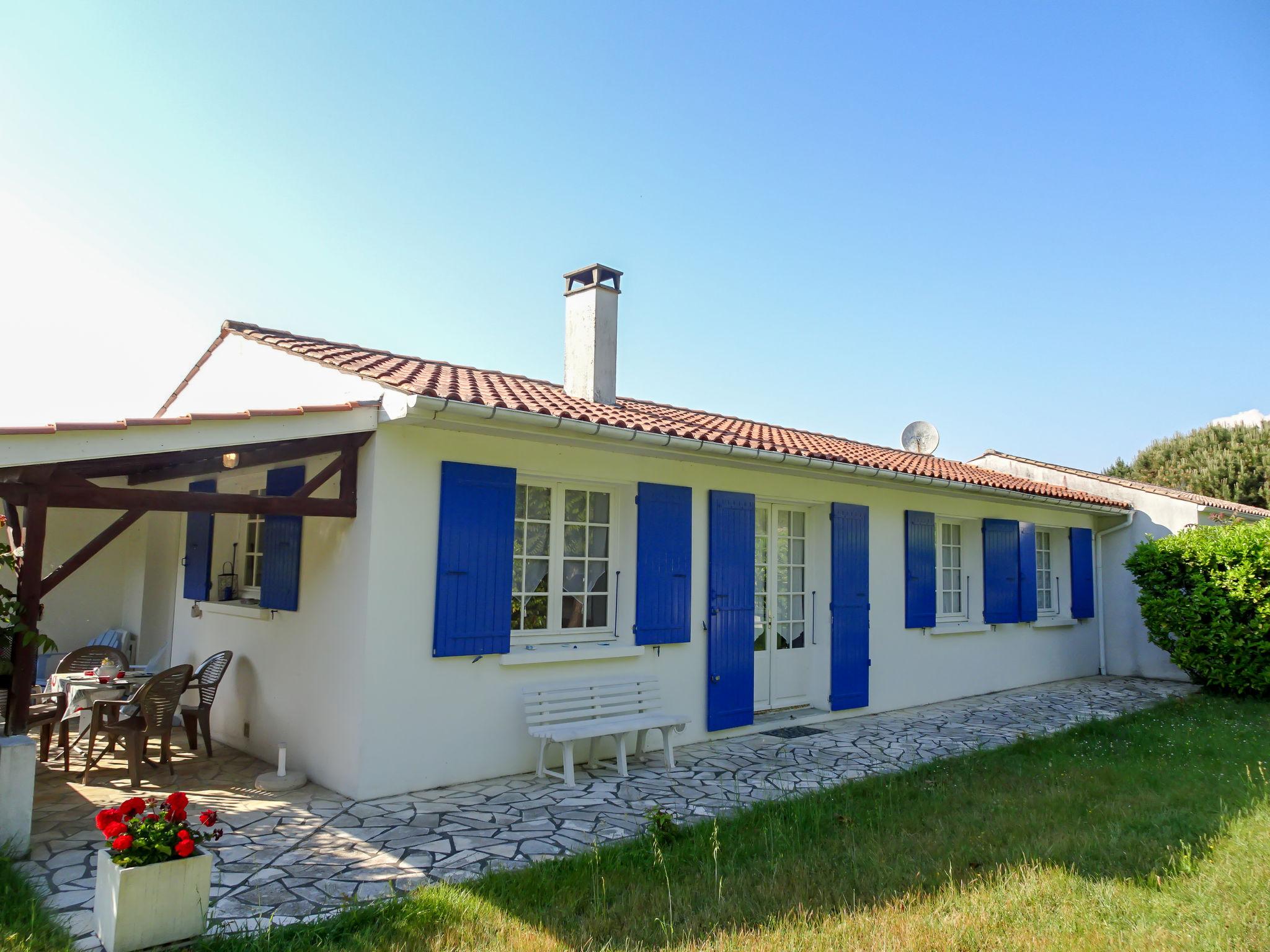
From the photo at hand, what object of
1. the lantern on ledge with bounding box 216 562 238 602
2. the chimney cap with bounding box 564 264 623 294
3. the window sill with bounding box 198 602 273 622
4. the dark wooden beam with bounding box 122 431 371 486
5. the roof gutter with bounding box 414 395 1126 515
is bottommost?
the window sill with bounding box 198 602 273 622

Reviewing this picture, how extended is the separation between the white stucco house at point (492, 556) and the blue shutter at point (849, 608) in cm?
3

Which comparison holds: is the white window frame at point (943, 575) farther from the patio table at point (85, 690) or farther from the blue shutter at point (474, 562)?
the patio table at point (85, 690)

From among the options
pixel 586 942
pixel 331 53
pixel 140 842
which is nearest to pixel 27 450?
pixel 140 842

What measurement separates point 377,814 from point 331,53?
656cm

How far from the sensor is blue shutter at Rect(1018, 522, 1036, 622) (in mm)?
11484

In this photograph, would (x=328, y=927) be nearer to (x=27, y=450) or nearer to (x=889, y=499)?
(x=27, y=450)

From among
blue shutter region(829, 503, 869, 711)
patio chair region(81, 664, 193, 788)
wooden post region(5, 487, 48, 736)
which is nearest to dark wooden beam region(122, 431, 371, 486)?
wooden post region(5, 487, 48, 736)

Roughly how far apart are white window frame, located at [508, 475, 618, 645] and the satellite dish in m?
8.99

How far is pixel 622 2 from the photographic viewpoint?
300 inches

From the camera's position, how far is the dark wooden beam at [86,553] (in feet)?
17.0

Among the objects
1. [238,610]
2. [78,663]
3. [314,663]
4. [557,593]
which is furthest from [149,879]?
[78,663]

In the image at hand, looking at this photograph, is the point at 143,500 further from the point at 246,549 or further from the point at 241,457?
the point at 246,549

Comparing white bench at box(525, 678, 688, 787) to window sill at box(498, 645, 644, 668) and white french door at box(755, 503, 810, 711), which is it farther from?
white french door at box(755, 503, 810, 711)

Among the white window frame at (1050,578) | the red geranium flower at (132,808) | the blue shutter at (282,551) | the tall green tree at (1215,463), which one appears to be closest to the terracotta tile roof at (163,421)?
the blue shutter at (282,551)
